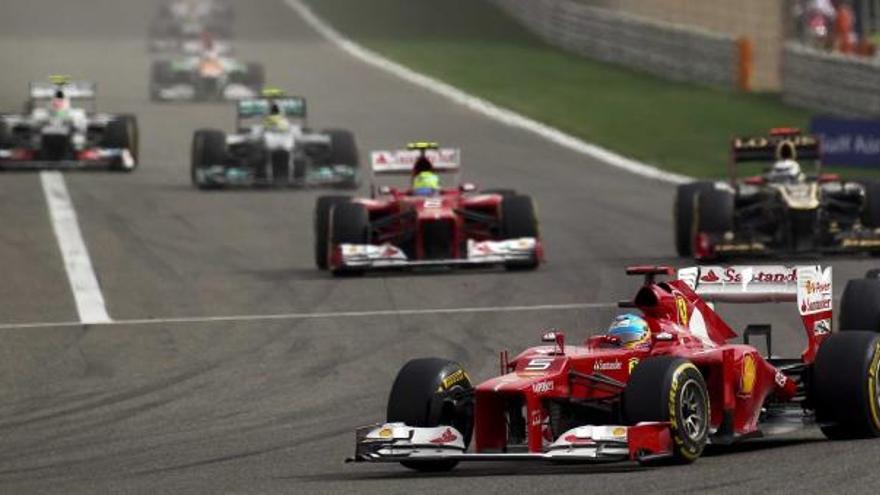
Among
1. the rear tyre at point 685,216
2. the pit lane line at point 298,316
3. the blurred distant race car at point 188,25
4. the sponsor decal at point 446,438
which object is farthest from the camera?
the blurred distant race car at point 188,25

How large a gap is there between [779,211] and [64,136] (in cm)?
1433

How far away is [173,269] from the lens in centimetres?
2816

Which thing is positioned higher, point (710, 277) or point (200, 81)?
point (710, 277)

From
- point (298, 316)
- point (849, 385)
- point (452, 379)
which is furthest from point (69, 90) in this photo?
point (849, 385)

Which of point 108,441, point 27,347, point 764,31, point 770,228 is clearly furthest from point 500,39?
point 108,441

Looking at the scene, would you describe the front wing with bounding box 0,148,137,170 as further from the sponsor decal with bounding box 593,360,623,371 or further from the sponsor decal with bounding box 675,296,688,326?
the sponsor decal with bounding box 593,360,623,371

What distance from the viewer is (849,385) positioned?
15.2 meters

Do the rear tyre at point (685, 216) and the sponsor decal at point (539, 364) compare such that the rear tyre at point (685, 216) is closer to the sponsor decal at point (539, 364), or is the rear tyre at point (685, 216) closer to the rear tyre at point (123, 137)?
the rear tyre at point (123, 137)

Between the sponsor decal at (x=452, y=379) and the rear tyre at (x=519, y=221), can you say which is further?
the rear tyre at (x=519, y=221)

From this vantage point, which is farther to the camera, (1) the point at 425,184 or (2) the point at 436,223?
(1) the point at 425,184

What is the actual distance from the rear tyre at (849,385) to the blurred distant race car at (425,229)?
1196cm

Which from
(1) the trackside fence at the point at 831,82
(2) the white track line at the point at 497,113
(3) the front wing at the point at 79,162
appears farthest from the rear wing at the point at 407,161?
(1) the trackside fence at the point at 831,82

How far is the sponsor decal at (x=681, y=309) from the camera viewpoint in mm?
15102

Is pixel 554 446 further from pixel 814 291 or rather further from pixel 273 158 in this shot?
pixel 273 158
